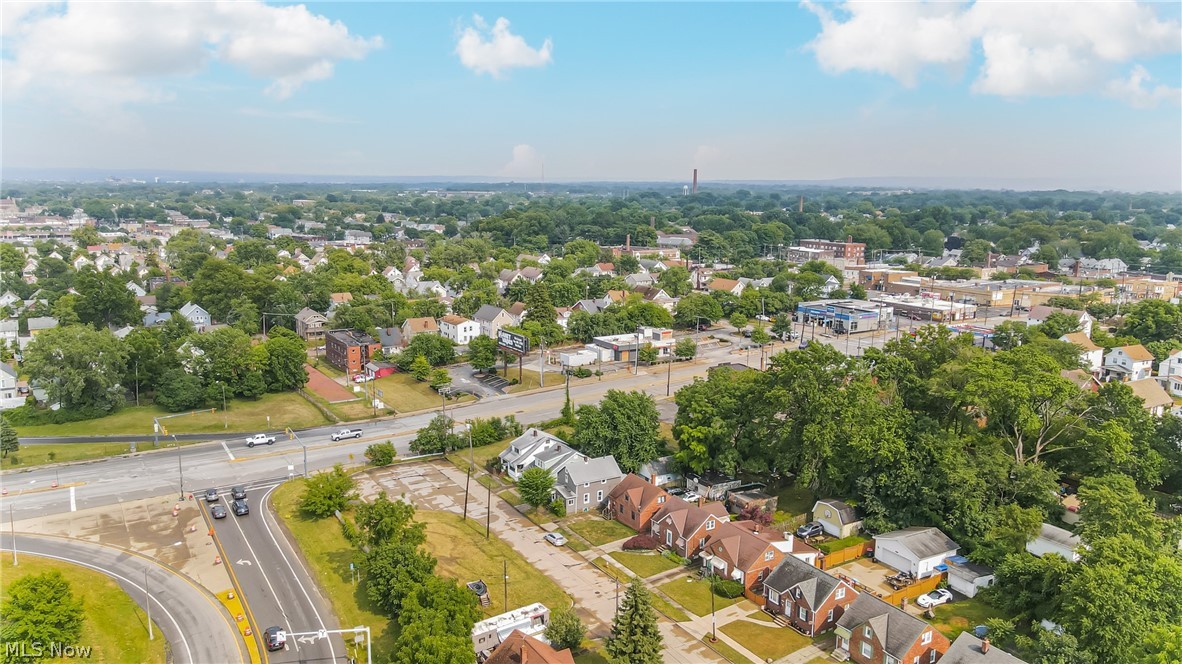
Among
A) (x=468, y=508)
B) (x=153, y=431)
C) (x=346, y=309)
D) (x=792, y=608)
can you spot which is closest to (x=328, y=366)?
(x=346, y=309)

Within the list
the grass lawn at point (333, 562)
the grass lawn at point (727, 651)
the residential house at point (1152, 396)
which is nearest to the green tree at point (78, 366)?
the grass lawn at point (333, 562)

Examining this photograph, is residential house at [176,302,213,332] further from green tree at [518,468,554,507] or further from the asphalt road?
green tree at [518,468,554,507]

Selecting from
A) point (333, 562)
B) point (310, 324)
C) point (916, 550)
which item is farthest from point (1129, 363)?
point (310, 324)

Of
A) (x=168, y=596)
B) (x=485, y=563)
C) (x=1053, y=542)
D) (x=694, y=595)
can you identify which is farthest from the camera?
(x=485, y=563)

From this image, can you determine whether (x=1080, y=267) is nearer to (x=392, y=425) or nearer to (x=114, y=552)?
(x=392, y=425)

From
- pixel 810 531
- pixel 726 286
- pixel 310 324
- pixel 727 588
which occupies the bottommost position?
pixel 727 588

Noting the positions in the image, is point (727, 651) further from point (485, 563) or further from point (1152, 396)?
point (1152, 396)

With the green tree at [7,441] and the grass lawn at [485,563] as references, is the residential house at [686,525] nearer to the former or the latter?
the grass lawn at [485,563]
